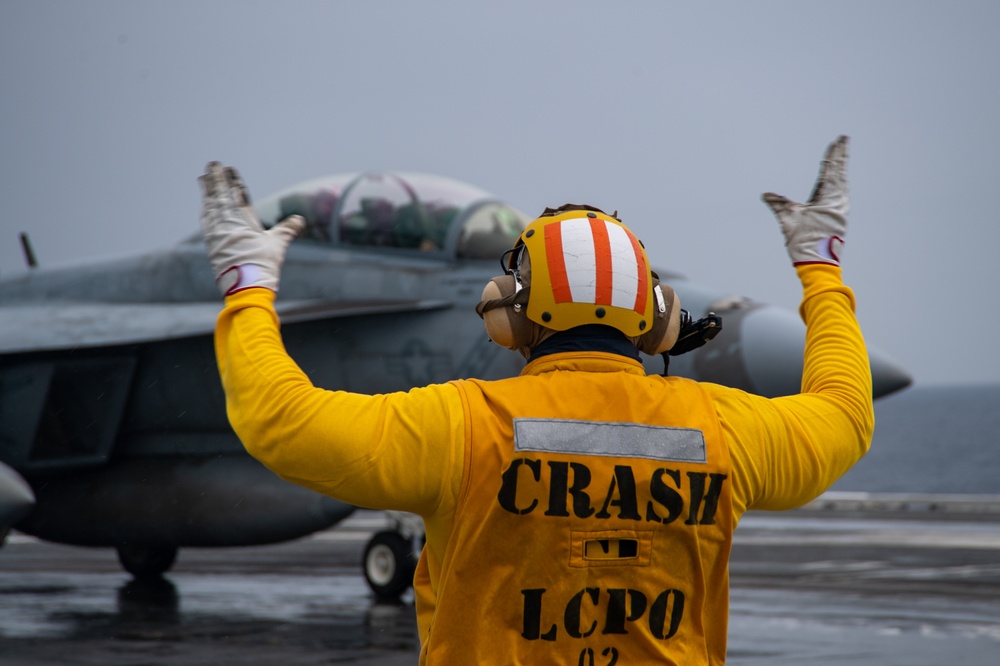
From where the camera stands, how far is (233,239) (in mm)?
2176

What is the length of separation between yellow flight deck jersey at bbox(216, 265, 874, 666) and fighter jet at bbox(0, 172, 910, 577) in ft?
18.8

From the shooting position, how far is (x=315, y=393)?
2.04 metres

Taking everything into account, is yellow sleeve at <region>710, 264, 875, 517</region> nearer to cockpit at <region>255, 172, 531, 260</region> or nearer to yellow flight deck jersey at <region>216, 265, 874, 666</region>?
yellow flight deck jersey at <region>216, 265, 874, 666</region>

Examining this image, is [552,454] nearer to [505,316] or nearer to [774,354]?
[505,316]

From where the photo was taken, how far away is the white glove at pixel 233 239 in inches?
85.1

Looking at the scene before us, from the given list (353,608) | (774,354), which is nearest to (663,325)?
(774,354)

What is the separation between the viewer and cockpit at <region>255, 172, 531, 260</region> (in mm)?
8492

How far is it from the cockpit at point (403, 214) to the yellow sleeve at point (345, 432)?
6320 mm

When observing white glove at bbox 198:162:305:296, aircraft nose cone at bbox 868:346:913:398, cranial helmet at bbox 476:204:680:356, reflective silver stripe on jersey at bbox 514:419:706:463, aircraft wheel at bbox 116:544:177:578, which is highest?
white glove at bbox 198:162:305:296

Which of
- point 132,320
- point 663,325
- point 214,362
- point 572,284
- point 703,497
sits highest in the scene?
point 572,284

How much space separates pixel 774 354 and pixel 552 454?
17.1 ft

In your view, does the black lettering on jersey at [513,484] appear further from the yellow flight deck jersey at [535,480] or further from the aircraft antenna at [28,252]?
→ the aircraft antenna at [28,252]

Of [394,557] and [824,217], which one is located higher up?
[824,217]

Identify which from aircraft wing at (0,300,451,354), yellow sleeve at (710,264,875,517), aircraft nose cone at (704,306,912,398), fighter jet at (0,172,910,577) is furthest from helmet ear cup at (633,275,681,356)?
aircraft wing at (0,300,451,354)
